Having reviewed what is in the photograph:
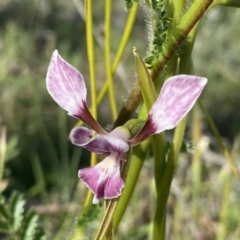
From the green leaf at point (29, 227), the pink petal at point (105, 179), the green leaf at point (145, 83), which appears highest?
the green leaf at point (145, 83)

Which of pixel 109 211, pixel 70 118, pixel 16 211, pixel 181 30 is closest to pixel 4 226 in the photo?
pixel 16 211

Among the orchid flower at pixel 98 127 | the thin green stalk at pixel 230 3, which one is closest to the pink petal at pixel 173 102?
the orchid flower at pixel 98 127

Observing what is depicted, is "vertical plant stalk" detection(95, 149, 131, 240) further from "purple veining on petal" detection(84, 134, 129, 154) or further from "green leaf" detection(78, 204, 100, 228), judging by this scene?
"green leaf" detection(78, 204, 100, 228)

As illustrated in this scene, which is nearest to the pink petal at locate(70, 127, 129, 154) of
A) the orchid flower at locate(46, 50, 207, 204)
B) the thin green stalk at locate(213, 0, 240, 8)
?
the orchid flower at locate(46, 50, 207, 204)

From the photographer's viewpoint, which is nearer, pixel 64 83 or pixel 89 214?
pixel 64 83

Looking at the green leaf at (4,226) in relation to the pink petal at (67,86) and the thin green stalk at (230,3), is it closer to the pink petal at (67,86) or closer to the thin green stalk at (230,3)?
the pink petal at (67,86)

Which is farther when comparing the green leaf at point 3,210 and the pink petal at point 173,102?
the green leaf at point 3,210

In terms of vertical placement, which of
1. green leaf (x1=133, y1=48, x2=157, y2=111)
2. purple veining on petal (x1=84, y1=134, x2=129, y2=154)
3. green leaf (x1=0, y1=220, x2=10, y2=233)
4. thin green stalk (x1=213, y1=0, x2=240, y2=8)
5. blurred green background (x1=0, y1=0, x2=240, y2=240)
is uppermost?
thin green stalk (x1=213, y1=0, x2=240, y2=8)

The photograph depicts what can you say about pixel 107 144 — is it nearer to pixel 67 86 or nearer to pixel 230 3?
pixel 67 86
